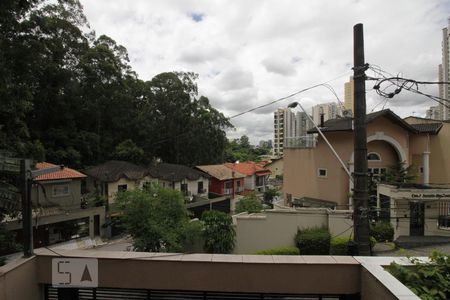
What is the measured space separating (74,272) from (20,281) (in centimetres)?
61

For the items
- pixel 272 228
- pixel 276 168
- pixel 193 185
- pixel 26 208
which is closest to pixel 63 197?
pixel 193 185

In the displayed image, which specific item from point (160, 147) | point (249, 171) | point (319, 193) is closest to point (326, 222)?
point (319, 193)

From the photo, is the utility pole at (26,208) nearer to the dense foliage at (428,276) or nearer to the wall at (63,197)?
the dense foliage at (428,276)

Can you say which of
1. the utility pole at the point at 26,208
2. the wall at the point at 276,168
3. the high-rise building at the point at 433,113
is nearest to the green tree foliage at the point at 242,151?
the wall at the point at 276,168

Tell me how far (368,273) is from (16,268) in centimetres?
428

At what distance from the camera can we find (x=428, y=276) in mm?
3520

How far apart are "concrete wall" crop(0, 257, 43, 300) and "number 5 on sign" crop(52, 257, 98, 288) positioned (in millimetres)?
290

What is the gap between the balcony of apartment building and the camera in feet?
12.6

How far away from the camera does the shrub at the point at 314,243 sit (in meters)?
14.6

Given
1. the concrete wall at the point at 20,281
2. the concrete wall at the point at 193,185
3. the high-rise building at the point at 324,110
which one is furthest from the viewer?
the concrete wall at the point at 193,185

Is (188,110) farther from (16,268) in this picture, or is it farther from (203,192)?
(16,268)

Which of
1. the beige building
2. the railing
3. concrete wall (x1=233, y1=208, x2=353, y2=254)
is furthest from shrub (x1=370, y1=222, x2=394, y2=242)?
the railing

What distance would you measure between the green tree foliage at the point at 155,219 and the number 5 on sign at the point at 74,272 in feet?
33.7

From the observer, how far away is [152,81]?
119ft
